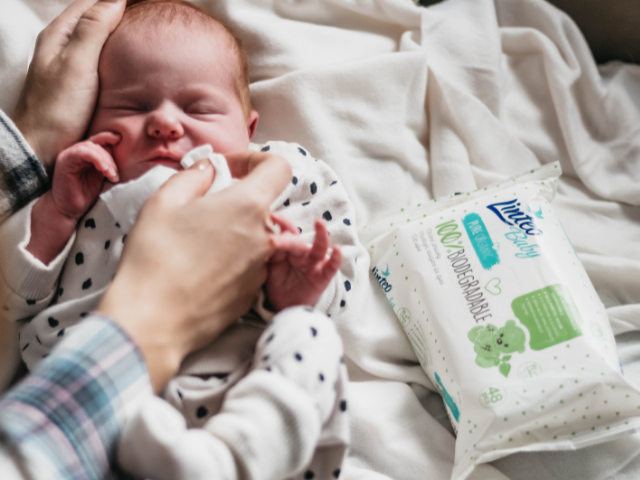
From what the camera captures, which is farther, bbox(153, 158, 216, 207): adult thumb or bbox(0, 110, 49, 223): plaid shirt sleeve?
bbox(0, 110, 49, 223): plaid shirt sleeve

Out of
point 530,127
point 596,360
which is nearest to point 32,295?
point 596,360

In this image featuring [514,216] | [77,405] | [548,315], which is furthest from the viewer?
[514,216]

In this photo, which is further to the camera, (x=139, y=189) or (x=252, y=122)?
(x=252, y=122)

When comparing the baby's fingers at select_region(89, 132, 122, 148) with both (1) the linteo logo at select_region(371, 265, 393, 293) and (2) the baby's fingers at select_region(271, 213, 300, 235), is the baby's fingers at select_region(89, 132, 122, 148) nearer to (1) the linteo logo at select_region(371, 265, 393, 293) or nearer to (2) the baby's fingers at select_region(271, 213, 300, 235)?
(2) the baby's fingers at select_region(271, 213, 300, 235)

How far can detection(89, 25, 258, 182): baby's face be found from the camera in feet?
2.91

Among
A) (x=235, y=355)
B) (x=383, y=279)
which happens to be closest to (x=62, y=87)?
(x=235, y=355)

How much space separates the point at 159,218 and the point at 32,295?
1.04 feet

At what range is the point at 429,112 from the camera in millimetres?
1303

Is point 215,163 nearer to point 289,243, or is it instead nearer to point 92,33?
point 289,243

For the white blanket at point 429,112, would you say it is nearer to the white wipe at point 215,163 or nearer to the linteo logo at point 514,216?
the linteo logo at point 514,216

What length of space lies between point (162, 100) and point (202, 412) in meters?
0.52

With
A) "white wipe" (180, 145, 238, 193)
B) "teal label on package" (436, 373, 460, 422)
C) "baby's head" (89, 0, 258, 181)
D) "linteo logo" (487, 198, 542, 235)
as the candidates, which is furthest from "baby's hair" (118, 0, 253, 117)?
"teal label on package" (436, 373, 460, 422)

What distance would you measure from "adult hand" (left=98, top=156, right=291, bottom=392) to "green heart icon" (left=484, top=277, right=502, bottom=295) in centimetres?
42

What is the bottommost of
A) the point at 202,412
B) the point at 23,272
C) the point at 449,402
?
the point at 449,402
